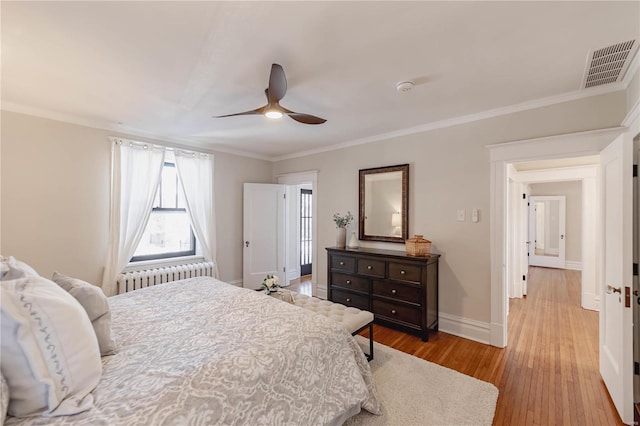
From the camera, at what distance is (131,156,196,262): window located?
3.89 m

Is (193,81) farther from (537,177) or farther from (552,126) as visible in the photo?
(537,177)

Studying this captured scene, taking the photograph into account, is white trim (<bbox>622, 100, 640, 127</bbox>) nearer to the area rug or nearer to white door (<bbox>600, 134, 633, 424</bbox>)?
white door (<bbox>600, 134, 633, 424</bbox>)

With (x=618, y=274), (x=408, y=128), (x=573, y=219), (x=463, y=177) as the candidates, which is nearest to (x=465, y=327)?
(x=618, y=274)

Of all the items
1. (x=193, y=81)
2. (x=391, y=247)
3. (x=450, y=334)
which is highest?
(x=193, y=81)

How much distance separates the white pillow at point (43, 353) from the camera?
96 cm

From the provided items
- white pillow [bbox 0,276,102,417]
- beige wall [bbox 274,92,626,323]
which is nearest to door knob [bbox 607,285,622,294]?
beige wall [bbox 274,92,626,323]

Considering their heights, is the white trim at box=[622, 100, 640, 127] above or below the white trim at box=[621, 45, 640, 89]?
below

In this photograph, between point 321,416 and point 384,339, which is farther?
point 384,339

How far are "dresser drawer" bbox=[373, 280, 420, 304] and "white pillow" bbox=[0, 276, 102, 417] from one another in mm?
2777

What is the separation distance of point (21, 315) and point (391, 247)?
11.5 feet

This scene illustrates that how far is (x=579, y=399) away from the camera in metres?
2.08

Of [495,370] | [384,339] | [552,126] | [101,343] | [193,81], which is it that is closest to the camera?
[101,343]

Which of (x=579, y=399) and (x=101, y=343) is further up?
(x=101, y=343)

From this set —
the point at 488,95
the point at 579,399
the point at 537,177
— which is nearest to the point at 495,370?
the point at 579,399
